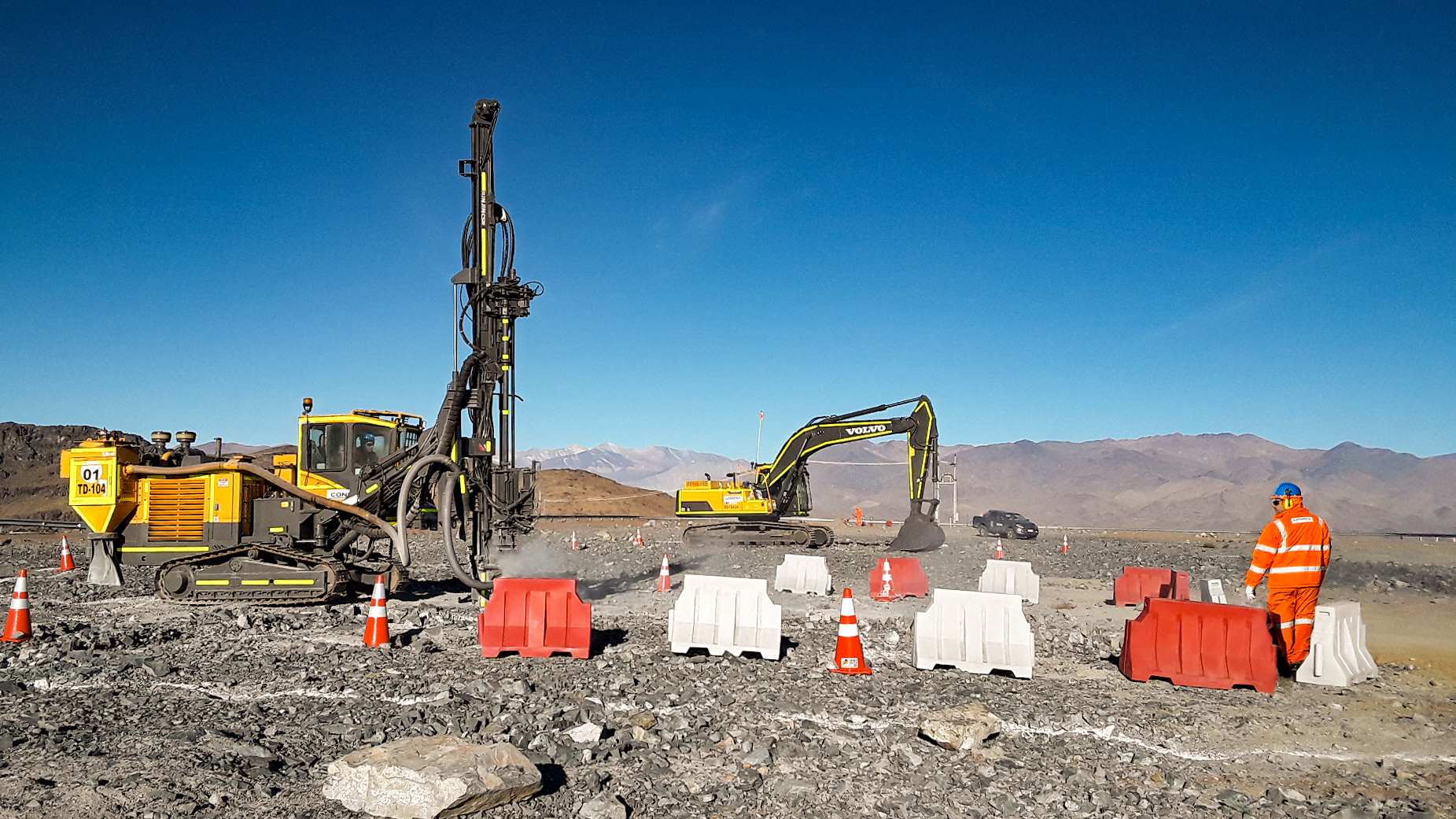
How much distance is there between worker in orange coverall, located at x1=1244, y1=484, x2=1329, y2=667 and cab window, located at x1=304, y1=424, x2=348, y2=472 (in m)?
13.1

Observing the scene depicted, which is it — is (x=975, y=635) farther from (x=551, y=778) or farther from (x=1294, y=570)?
(x=551, y=778)

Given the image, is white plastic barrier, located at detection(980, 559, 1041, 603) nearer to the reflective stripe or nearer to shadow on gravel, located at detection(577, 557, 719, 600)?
shadow on gravel, located at detection(577, 557, 719, 600)

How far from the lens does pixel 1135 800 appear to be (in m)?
5.48

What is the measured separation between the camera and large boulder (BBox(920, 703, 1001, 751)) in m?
6.42

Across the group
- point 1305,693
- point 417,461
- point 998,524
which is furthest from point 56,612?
point 998,524

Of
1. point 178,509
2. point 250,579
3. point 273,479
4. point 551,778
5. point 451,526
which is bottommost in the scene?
point 551,778

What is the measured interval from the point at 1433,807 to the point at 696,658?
6.24 metres

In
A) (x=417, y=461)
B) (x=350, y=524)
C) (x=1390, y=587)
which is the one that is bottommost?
(x=1390, y=587)

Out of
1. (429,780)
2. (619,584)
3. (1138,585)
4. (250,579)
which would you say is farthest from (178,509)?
(1138,585)

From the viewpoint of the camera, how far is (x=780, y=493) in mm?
24891

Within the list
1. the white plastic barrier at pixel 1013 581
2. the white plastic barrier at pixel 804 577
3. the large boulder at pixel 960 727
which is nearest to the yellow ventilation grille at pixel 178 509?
the white plastic barrier at pixel 804 577

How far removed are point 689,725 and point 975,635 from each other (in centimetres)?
359

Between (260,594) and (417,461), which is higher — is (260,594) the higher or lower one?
the lower one

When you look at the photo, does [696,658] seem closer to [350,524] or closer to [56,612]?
[350,524]
